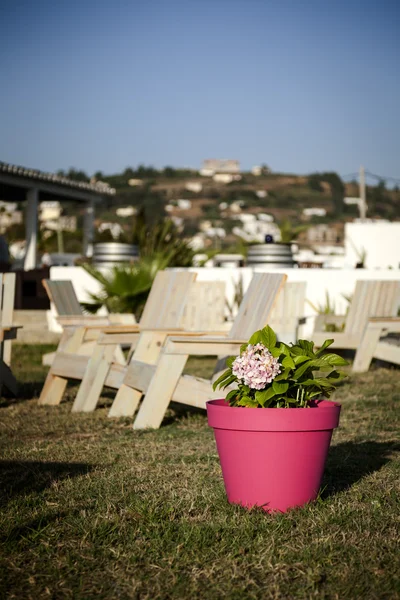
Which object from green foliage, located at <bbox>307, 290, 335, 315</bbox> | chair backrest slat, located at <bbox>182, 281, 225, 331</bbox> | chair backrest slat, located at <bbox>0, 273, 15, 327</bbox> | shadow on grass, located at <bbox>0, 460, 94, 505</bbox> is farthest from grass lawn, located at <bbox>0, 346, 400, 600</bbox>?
green foliage, located at <bbox>307, 290, 335, 315</bbox>

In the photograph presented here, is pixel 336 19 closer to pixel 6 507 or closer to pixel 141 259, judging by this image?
pixel 141 259

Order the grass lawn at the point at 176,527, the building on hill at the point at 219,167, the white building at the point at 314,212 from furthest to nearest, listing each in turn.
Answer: the building on hill at the point at 219,167 → the white building at the point at 314,212 → the grass lawn at the point at 176,527

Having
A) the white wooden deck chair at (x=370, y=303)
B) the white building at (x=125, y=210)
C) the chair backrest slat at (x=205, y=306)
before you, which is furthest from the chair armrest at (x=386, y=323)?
the white building at (x=125, y=210)

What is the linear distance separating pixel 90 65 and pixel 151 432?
57.3 ft

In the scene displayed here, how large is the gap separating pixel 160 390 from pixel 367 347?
370 centimetres

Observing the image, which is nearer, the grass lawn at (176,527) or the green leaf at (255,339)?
the grass lawn at (176,527)

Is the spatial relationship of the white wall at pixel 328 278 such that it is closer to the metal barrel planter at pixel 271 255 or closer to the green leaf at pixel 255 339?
the metal barrel planter at pixel 271 255

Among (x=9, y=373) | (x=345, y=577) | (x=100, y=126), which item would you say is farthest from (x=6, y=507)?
(x=100, y=126)

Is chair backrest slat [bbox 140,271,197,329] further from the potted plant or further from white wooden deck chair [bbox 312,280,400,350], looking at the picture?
the potted plant

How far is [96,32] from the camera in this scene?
18.5m

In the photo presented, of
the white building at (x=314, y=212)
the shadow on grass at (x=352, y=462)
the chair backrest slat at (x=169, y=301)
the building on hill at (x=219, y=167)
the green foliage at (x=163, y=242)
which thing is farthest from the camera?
the building on hill at (x=219, y=167)

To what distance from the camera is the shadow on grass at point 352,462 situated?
403cm

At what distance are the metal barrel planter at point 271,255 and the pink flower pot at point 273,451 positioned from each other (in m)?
10.1

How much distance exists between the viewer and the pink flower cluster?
11.3ft
